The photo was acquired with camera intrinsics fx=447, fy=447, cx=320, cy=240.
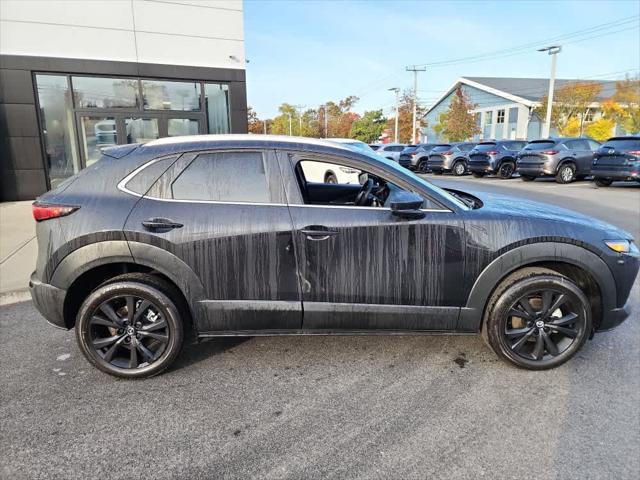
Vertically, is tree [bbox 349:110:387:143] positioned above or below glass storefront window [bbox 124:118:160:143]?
above

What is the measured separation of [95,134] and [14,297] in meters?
7.55

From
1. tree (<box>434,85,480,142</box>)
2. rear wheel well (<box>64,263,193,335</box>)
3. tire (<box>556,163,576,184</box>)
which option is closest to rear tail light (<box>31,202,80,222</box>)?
rear wheel well (<box>64,263,193,335</box>)

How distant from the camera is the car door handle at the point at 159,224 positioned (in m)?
3.00

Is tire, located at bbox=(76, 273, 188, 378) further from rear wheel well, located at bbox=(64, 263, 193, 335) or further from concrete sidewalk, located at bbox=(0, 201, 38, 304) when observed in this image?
concrete sidewalk, located at bbox=(0, 201, 38, 304)

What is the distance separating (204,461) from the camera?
236 centimetres

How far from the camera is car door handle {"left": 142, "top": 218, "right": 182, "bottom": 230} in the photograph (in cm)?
300

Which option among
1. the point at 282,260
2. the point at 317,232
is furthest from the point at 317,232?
the point at 282,260

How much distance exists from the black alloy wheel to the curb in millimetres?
18663

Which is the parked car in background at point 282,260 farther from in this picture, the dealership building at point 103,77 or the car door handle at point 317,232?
the dealership building at point 103,77

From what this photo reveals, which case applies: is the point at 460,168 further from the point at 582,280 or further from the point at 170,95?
the point at 582,280

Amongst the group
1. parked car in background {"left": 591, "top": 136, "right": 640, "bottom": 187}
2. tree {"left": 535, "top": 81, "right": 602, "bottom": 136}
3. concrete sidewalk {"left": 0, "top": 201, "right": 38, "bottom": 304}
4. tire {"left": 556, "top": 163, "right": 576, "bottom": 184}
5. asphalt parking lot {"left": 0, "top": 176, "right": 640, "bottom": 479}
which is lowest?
asphalt parking lot {"left": 0, "top": 176, "right": 640, "bottom": 479}

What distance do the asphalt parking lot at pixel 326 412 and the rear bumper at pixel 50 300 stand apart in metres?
A: 0.45

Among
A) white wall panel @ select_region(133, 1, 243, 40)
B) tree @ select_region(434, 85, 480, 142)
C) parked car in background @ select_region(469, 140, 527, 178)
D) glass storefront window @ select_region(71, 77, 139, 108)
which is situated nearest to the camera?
glass storefront window @ select_region(71, 77, 139, 108)

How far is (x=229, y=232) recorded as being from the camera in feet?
9.91
